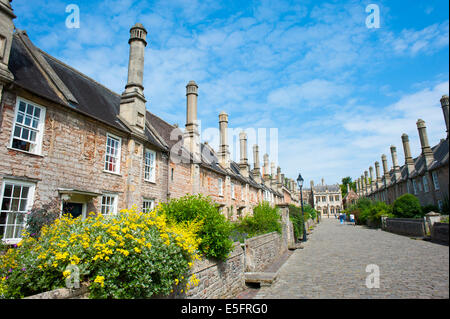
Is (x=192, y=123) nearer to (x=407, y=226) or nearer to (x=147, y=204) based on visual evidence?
(x=147, y=204)

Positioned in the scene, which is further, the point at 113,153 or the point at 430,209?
the point at 430,209

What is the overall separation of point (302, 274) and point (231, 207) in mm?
17180

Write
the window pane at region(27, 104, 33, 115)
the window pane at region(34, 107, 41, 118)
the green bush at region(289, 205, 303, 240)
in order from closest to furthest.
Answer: the window pane at region(27, 104, 33, 115), the window pane at region(34, 107, 41, 118), the green bush at region(289, 205, 303, 240)

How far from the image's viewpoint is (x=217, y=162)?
91.6ft

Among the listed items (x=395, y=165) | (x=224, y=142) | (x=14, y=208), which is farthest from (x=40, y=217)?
(x=395, y=165)

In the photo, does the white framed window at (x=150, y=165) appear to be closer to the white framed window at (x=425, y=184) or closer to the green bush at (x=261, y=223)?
the green bush at (x=261, y=223)

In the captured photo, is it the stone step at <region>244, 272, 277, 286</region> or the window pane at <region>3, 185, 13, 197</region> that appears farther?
the stone step at <region>244, 272, 277, 286</region>

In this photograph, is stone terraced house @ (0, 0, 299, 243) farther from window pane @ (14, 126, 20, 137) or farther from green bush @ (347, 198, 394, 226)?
green bush @ (347, 198, 394, 226)

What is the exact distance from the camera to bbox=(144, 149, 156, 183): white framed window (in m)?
15.4

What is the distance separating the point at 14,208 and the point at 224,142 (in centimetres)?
2099

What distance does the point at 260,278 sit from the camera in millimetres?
9656

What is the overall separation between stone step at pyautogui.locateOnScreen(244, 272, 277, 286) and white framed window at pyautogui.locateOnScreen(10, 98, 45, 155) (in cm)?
924

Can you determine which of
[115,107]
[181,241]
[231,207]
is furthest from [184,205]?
[231,207]

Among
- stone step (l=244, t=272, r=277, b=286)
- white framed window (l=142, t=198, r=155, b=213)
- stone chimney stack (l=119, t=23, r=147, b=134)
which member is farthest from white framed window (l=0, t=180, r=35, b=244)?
stone step (l=244, t=272, r=277, b=286)
